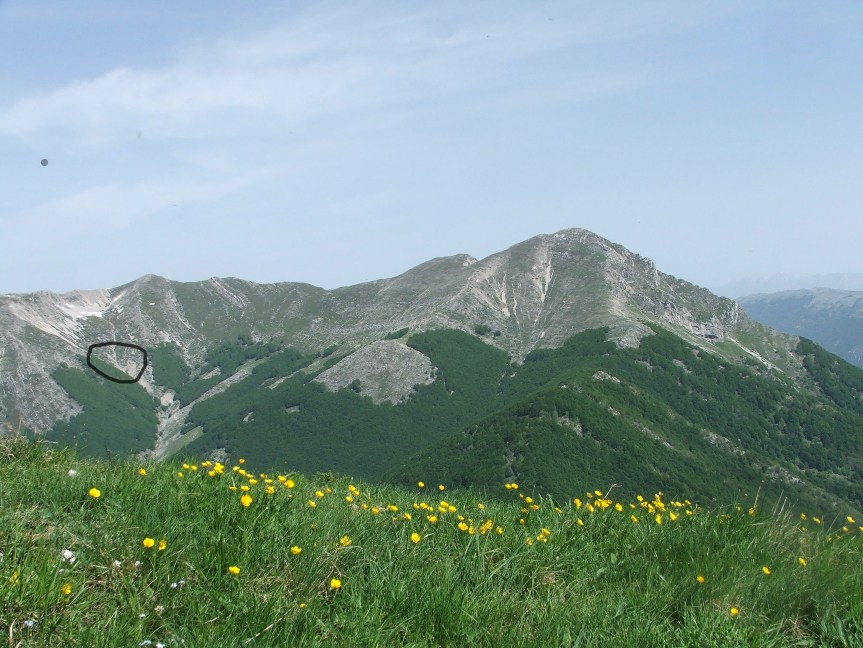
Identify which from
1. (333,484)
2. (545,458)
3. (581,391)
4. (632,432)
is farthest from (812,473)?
(333,484)

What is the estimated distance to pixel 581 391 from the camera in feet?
535

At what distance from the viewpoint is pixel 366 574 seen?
5070 mm

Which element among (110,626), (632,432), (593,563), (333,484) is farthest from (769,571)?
(632,432)

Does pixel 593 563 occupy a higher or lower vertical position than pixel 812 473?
higher

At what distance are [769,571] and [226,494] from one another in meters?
4.97

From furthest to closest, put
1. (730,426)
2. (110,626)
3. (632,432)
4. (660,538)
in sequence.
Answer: (730,426), (632,432), (660,538), (110,626)

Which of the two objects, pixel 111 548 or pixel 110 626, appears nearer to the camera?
pixel 110 626

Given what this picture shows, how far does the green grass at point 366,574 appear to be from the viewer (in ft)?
13.2

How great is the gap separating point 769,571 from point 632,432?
15698 cm

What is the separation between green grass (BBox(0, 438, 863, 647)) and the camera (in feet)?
13.2

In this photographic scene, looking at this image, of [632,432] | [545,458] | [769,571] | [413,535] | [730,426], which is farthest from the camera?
[730,426]

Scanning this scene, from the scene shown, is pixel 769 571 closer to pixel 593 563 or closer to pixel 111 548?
pixel 593 563

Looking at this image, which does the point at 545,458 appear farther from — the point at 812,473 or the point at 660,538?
the point at 660,538

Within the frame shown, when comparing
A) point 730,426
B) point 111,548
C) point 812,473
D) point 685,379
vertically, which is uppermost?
point 111,548
